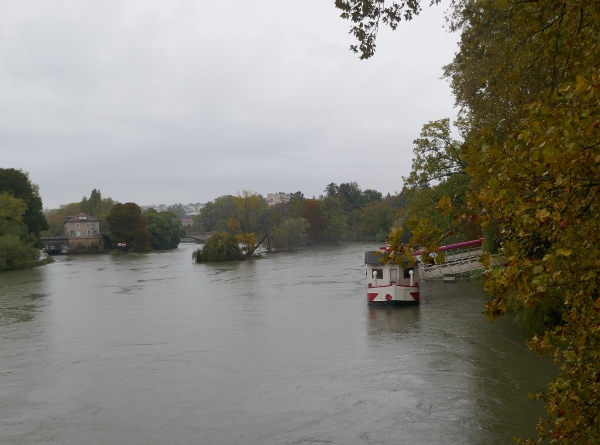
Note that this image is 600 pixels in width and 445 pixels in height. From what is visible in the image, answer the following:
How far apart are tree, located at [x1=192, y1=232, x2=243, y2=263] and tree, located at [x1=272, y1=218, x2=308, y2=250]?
51.8ft

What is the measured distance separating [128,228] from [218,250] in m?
27.6

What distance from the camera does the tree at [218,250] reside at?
176ft

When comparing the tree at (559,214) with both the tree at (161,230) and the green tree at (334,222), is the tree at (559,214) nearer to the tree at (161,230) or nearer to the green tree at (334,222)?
the tree at (161,230)

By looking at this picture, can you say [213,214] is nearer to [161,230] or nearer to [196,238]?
[196,238]

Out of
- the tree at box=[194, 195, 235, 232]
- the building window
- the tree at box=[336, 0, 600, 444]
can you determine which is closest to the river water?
the building window

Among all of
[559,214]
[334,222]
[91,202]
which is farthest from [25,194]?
[559,214]

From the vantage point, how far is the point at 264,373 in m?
14.9

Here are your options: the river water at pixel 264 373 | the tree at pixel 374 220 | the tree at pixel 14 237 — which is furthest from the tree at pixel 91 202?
the river water at pixel 264 373

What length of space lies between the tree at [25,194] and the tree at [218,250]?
1988cm

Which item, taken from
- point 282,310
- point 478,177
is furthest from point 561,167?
point 282,310

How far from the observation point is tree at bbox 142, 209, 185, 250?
272 feet

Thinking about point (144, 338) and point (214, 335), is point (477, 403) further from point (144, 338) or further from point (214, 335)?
point (144, 338)

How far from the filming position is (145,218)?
8175 cm

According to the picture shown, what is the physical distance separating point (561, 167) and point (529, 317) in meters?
12.7
